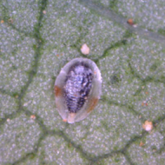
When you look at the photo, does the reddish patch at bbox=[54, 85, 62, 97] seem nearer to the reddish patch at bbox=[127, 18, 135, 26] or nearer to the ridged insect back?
the ridged insect back

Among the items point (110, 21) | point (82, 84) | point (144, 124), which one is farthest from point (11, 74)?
point (144, 124)

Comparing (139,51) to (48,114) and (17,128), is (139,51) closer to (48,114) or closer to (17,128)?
(48,114)

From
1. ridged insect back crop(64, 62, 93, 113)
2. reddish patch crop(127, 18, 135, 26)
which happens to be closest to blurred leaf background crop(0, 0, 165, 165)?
reddish patch crop(127, 18, 135, 26)

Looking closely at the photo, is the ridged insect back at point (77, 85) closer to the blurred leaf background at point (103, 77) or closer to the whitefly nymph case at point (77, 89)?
the whitefly nymph case at point (77, 89)

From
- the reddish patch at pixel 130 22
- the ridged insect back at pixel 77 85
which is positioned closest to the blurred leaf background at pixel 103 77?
the reddish patch at pixel 130 22

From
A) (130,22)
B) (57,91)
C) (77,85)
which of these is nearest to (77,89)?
(77,85)

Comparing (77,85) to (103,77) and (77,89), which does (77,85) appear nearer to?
(77,89)
